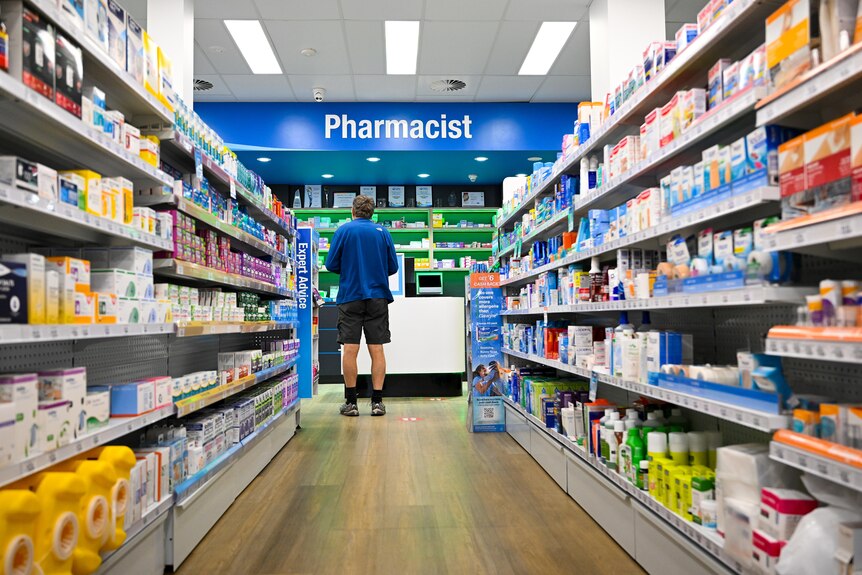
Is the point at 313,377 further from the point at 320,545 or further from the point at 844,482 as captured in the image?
the point at 844,482

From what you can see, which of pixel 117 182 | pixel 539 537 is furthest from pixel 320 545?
pixel 117 182

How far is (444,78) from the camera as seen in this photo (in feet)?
25.0

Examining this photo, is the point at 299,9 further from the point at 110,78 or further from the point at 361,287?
the point at 110,78

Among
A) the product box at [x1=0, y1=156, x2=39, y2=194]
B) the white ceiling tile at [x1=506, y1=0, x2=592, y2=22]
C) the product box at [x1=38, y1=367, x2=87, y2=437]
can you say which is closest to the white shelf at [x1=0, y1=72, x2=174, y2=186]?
the product box at [x1=0, y1=156, x2=39, y2=194]

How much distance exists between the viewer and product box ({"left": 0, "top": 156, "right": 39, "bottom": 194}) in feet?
5.18

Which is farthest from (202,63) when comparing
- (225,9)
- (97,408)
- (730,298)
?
(730,298)

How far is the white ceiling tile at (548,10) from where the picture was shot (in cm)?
579

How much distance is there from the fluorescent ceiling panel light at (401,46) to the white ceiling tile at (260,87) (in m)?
1.51

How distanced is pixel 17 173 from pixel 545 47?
6.28m

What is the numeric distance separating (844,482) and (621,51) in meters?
3.82

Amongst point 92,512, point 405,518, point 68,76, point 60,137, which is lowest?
point 405,518

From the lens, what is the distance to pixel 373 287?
5883 mm

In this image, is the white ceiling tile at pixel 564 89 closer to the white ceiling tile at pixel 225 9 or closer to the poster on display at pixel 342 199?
the white ceiling tile at pixel 225 9

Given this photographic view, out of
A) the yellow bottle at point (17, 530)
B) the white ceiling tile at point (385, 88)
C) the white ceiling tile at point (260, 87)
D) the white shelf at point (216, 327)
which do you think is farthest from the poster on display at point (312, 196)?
the yellow bottle at point (17, 530)
